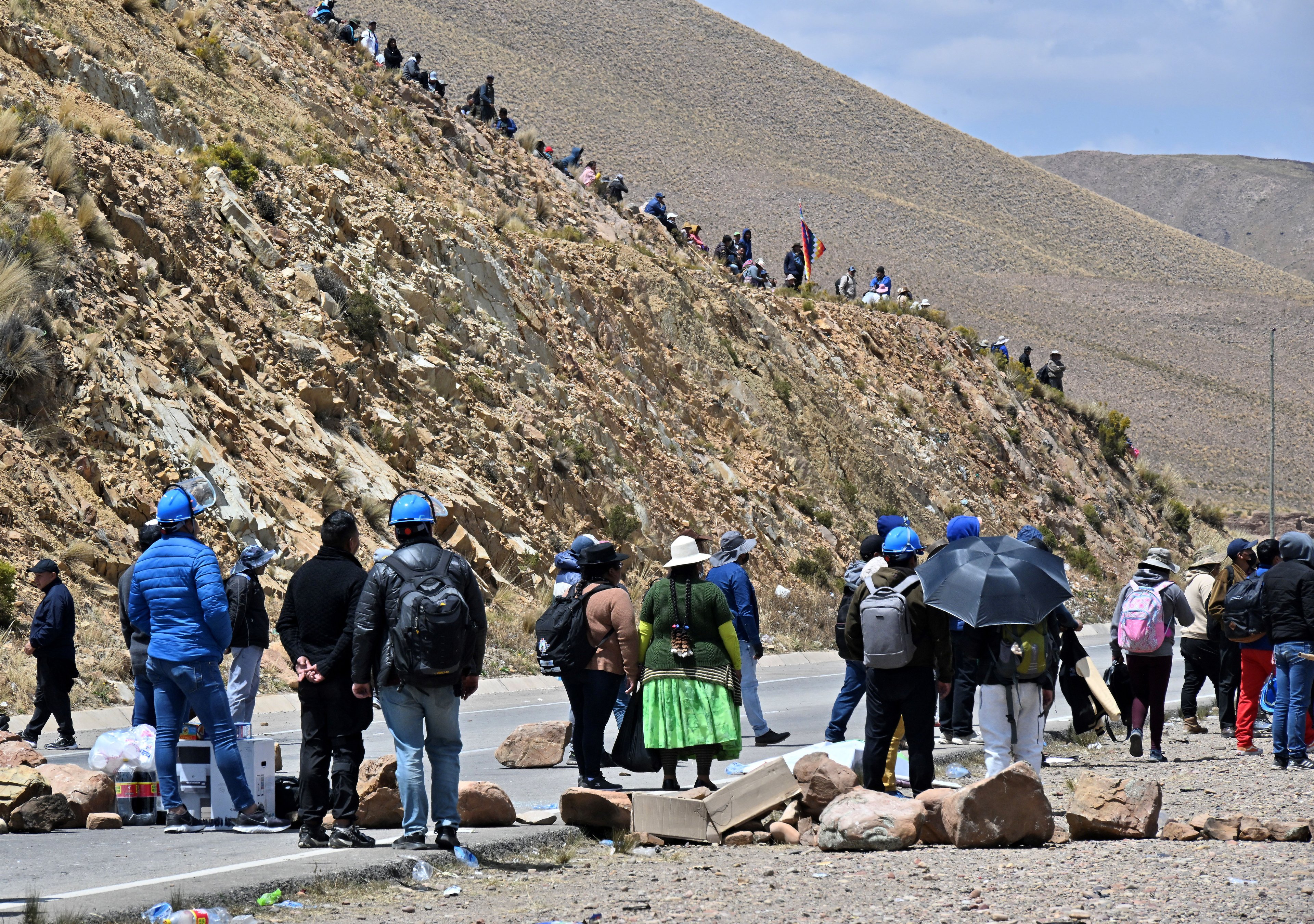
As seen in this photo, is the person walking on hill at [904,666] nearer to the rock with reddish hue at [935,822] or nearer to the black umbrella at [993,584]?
the black umbrella at [993,584]

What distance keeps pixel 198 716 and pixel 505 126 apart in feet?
110

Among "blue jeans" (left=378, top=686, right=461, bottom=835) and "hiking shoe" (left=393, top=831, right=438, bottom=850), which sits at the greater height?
"blue jeans" (left=378, top=686, right=461, bottom=835)

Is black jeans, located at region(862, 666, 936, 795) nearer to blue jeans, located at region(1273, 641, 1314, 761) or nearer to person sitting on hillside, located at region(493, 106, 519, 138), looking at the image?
blue jeans, located at region(1273, 641, 1314, 761)

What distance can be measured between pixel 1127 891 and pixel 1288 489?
7875 cm

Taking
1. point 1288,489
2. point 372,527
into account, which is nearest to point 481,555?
point 372,527

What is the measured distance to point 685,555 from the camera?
9984 mm

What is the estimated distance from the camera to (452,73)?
10100cm

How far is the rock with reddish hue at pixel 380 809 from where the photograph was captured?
9016mm

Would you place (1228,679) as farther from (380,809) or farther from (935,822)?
(380,809)

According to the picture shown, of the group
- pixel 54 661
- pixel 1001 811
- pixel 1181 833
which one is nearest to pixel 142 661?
pixel 54 661

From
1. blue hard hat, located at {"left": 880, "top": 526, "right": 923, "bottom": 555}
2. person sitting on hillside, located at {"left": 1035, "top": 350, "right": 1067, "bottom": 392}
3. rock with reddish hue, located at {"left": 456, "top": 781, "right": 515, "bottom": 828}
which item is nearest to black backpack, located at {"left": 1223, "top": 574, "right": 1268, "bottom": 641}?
blue hard hat, located at {"left": 880, "top": 526, "right": 923, "bottom": 555}

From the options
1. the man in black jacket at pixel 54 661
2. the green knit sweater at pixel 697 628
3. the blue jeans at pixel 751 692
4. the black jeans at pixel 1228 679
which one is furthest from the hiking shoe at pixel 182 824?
the black jeans at pixel 1228 679

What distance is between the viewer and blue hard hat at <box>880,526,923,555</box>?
9914mm

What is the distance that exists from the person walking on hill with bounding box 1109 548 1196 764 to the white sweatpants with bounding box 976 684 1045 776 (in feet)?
7.97
